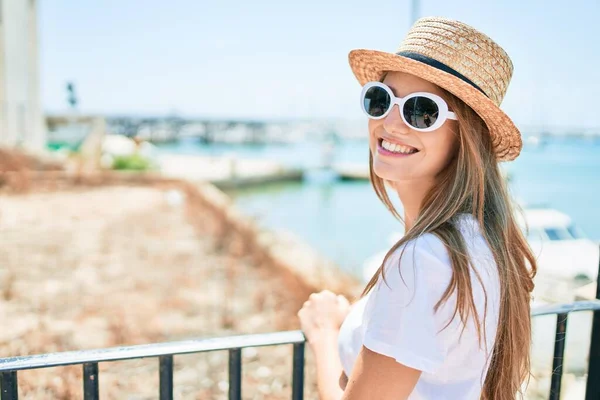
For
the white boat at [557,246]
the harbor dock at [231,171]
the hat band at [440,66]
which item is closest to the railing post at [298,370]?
the hat band at [440,66]

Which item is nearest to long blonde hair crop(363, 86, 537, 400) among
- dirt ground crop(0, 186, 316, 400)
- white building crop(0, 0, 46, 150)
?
dirt ground crop(0, 186, 316, 400)

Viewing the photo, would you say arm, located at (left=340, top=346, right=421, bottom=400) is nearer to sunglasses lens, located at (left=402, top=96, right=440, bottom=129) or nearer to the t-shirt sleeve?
the t-shirt sleeve

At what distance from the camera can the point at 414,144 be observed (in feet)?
A: 3.58

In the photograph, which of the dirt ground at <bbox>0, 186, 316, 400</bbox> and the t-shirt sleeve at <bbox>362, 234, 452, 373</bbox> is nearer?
the t-shirt sleeve at <bbox>362, 234, 452, 373</bbox>

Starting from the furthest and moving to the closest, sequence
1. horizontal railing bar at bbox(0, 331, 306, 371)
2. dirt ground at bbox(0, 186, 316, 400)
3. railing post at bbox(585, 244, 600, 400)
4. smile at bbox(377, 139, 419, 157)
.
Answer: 1. dirt ground at bbox(0, 186, 316, 400)
2. railing post at bbox(585, 244, 600, 400)
3. smile at bbox(377, 139, 419, 157)
4. horizontal railing bar at bbox(0, 331, 306, 371)

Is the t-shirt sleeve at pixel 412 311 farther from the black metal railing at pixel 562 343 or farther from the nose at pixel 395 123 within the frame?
the black metal railing at pixel 562 343

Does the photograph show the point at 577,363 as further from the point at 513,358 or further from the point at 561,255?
the point at 561,255

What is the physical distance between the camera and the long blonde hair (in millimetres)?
952

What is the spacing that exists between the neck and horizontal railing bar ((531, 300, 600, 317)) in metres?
0.39

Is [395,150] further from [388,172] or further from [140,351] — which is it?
[140,351]

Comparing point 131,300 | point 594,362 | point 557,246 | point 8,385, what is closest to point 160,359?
point 8,385

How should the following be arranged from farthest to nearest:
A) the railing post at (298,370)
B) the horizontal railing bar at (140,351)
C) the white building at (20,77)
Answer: the white building at (20,77) < the railing post at (298,370) < the horizontal railing bar at (140,351)

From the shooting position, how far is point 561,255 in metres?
7.57

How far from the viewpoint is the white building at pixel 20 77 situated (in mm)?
15961
